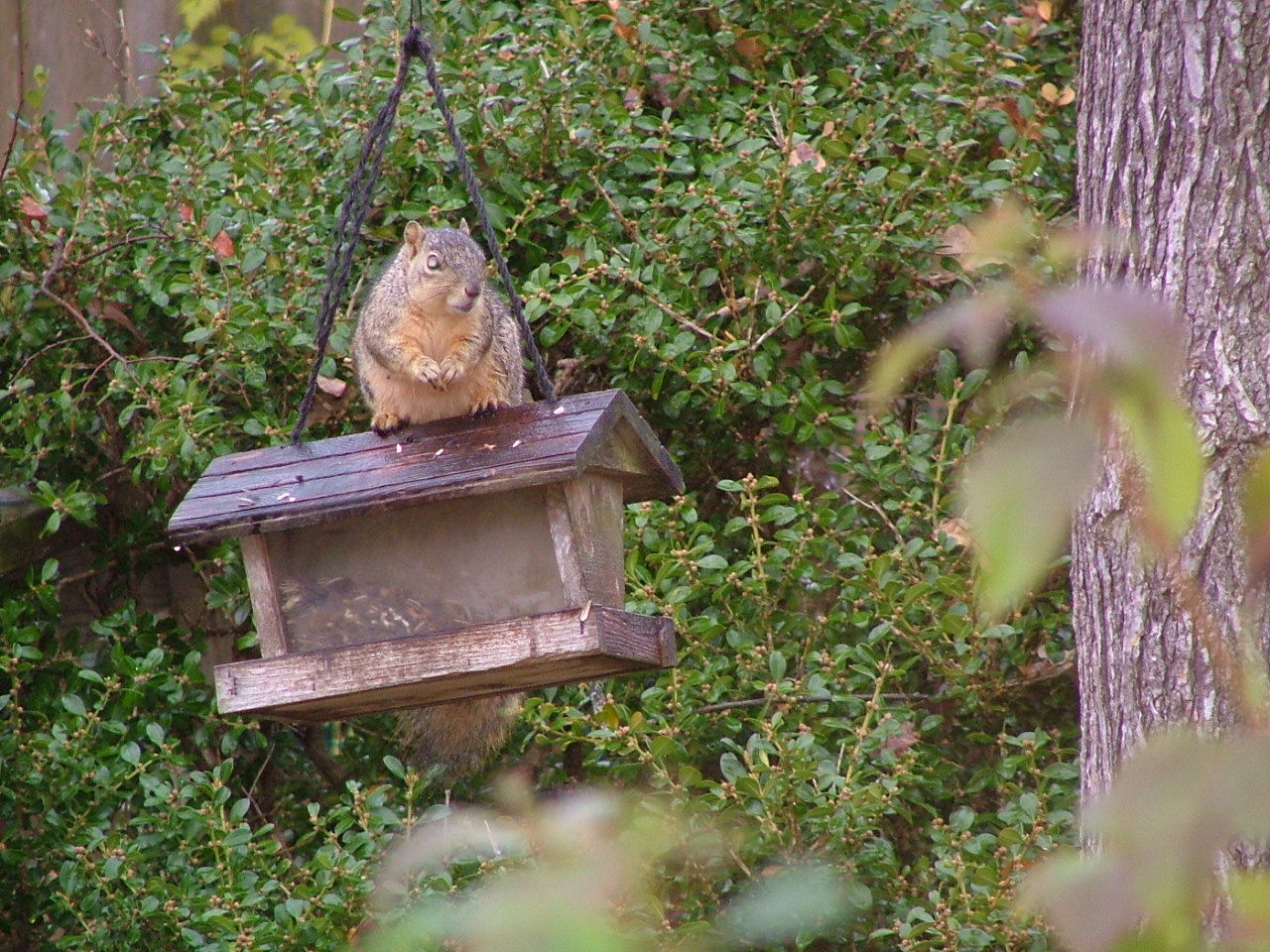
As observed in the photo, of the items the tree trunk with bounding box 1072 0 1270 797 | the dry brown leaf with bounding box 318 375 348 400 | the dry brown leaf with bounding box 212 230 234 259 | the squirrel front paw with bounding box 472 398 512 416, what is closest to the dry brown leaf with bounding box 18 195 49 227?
the dry brown leaf with bounding box 212 230 234 259

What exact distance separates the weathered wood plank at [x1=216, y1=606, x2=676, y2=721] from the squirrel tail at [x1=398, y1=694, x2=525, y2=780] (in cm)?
30

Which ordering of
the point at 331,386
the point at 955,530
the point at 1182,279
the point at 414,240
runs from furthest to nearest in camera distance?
the point at 331,386 < the point at 955,530 < the point at 414,240 < the point at 1182,279

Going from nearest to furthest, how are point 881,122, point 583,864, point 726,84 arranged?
point 583,864 < point 881,122 < point 726,84

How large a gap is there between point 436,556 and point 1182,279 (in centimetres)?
115

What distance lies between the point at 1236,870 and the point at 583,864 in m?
1.72

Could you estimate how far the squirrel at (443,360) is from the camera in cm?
272

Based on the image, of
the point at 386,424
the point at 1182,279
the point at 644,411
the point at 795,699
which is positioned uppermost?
the point at 1182,279

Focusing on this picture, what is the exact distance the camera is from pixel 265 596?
238 cm

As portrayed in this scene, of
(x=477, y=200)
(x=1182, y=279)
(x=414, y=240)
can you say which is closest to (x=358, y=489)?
(x=477, y=200)

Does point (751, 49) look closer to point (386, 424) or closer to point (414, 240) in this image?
point (414, 240)

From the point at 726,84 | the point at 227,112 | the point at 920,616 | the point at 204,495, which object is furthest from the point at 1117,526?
the point at 227,112

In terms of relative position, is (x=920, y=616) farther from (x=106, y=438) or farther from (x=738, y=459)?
(x=106, y=438)

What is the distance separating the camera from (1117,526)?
2373 mm

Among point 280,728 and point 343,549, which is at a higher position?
point 343,549
